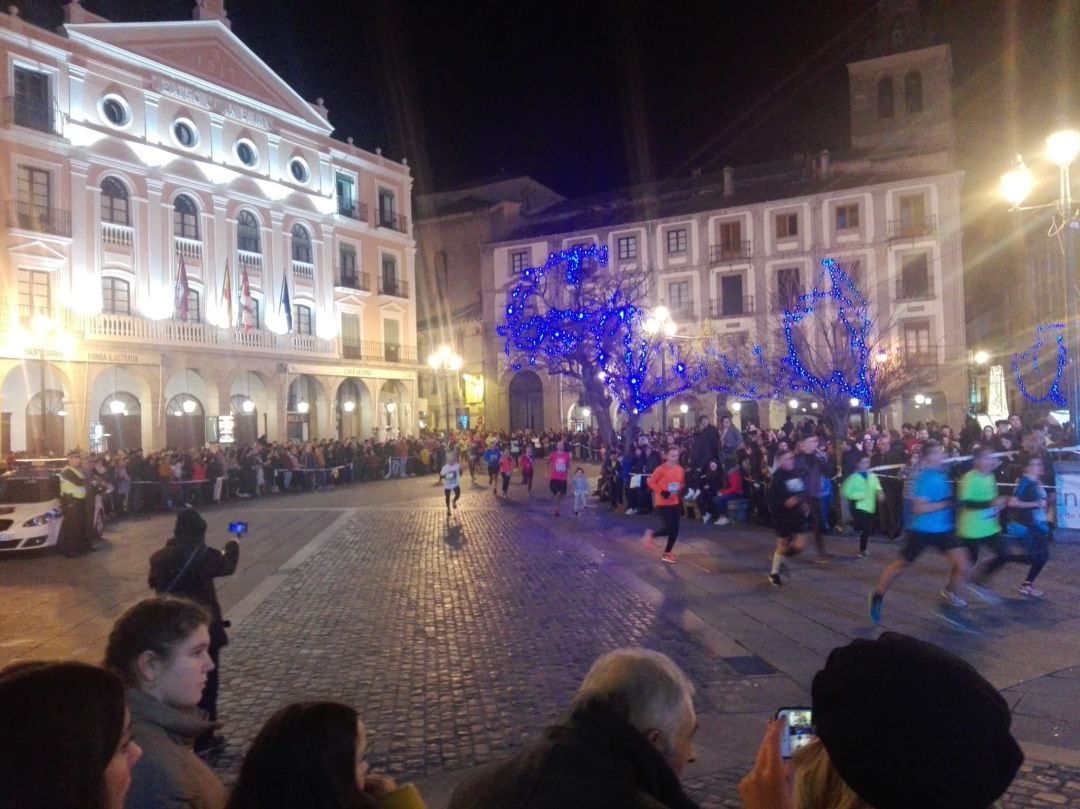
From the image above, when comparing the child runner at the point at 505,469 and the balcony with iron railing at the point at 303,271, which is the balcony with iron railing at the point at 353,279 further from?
the child runner at the point at 505,469

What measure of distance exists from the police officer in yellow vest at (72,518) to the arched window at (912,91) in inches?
1852

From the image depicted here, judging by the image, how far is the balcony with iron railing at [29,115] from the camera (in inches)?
1137

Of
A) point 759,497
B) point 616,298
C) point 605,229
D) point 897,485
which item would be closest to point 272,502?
point 616,298

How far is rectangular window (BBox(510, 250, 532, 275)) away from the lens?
180 feet

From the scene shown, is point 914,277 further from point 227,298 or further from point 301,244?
point 227,298

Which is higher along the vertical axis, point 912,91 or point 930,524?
point 912,91

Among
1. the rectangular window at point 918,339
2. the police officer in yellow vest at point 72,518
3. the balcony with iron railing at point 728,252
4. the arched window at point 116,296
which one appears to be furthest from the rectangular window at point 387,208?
the police officer in yellow vest at point 72,518

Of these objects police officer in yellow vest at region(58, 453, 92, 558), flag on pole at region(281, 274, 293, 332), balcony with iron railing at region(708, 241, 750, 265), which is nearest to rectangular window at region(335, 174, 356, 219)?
flag on pole at region(281, 274, 293, 332)

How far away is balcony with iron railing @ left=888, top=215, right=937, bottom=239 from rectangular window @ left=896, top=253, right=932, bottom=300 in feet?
3.48

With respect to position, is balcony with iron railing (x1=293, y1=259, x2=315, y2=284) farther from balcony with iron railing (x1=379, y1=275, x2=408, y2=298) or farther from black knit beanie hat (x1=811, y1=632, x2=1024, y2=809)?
black knit beanie hat (x1=811, y1=632, x2=1024, y2=809)

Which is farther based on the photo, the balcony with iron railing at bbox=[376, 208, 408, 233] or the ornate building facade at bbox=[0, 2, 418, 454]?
the balcony with iron railing at bbox=[376, 208, 408, 233]

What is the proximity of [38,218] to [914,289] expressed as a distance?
3852 centimetres

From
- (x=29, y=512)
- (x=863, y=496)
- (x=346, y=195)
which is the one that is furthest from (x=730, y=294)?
(x=29, y=512)

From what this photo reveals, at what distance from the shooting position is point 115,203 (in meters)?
32.9
